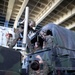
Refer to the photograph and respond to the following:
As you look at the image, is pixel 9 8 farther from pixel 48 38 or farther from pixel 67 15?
pixel 48 38

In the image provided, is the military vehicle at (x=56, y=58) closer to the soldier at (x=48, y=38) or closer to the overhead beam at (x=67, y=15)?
the soldier at (x=48, y=38)

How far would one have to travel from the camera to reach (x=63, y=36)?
4.98 m

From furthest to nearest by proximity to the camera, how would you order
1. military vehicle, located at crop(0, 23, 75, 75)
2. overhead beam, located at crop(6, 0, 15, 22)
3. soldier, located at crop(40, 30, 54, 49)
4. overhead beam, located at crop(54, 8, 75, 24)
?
overhead beam, located at crop(54, 8, 75, 24)
overhead beam, located at crop(6, 0, 15, 22)
soldier, located at crop(40, 30, 54, 49)
military vehicle, located at crop(0, 23, 75, 75)

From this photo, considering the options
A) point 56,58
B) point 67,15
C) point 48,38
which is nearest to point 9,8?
point 67,15

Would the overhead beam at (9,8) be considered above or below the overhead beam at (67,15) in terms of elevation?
above

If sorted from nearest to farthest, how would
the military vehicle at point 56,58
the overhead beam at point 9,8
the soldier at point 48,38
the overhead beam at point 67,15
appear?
the military vehicle at point 56,58 → the soldier at point 48,38 → the overhead beam at point 9,8 → the overhead beam at point 67,15

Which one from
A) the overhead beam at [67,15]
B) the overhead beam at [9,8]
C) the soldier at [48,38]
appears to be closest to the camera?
the soldier at [48,38]

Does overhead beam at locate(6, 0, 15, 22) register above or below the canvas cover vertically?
above

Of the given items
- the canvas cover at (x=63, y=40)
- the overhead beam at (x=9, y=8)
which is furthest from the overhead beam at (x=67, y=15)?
the canvas cover at (x=63, y=40)

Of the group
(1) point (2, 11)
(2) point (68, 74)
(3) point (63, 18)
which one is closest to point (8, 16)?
(1) point (2, 11)

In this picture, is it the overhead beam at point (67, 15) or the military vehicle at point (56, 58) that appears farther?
the overhead beam at point (67, 15)

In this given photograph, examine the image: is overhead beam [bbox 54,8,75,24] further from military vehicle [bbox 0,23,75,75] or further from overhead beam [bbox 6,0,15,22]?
military vehicle [bbox 0,23,75,75]

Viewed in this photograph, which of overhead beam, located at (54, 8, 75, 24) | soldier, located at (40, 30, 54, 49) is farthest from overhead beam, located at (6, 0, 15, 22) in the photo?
soldier, located at (40, 30, 54, 49)

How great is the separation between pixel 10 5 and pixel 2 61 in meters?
8.05
